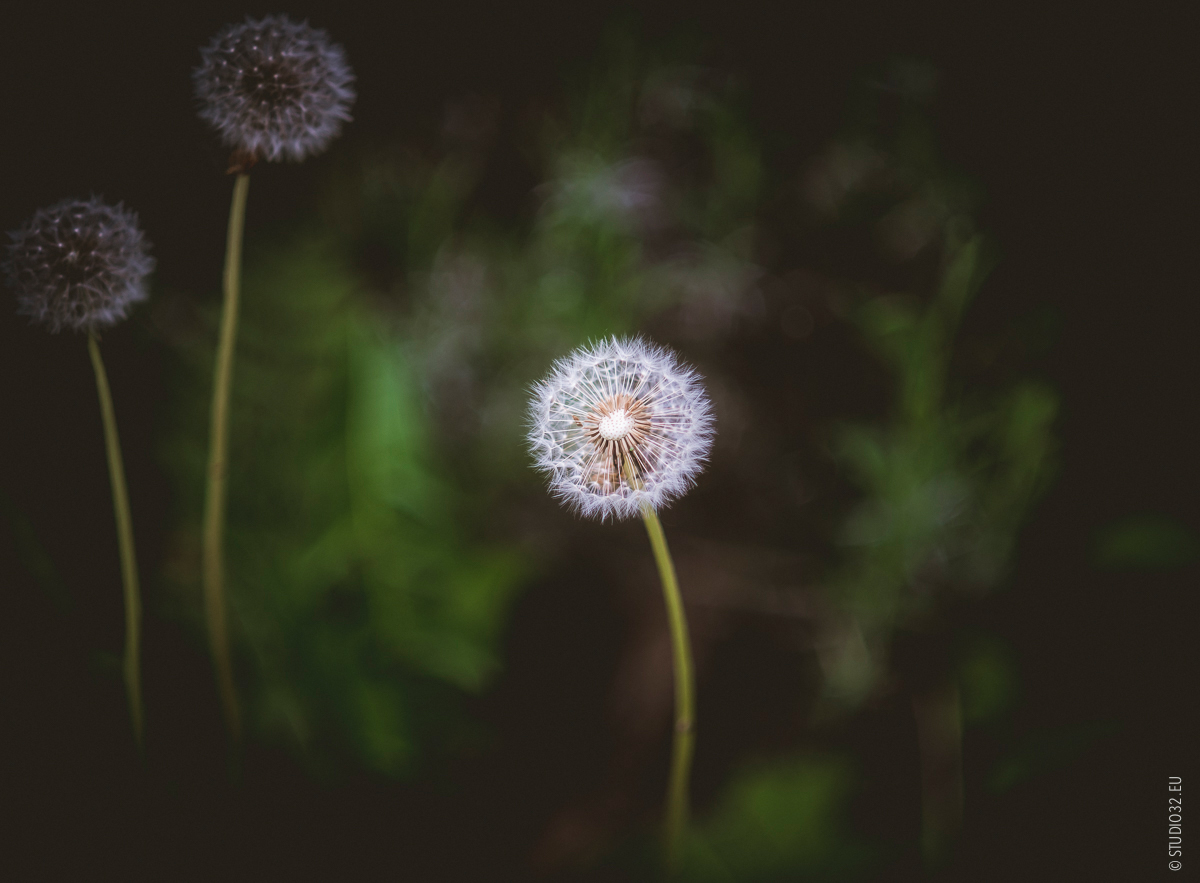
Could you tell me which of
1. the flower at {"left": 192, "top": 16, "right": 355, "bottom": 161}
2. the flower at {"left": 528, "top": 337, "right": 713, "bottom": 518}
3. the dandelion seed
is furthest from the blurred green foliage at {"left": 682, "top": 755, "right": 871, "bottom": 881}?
the flower at {"left": 192, "top": 16, "right": 355, "bottom": 161}

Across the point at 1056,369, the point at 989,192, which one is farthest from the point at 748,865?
the point at 989,192

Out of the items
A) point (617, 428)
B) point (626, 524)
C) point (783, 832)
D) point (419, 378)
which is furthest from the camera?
point (626, 524)

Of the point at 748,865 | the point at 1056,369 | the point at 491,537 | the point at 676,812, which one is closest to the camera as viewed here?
the point at 676,812

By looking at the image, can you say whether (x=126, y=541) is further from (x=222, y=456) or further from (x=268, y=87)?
(x=268, y=87)

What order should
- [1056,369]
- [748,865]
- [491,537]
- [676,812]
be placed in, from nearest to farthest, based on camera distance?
[676,812], [748,865], [1056,369], [491,537]

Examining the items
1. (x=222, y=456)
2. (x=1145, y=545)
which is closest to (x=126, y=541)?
(x=222, y=456)

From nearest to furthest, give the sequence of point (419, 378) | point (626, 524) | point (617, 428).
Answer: point (617, 428) → point (419, 378) → point (626, 524)

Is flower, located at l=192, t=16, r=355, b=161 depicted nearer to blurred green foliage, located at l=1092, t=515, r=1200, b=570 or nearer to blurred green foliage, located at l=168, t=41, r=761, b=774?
blurred green foliage, located at l=168, t=41, r=761, b=774

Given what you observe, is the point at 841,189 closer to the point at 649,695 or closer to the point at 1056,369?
the point at 1056,369
